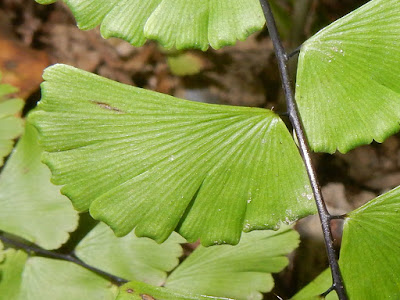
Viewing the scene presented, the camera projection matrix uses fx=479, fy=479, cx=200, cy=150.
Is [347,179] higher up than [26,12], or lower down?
lower down

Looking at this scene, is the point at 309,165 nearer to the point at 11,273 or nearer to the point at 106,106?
the point at 106,106

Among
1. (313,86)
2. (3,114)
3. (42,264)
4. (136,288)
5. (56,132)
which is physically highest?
(313,86)

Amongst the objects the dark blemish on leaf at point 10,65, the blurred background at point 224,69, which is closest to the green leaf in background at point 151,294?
the blurred background at point 224,69

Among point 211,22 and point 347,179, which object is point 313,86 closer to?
point 211,22

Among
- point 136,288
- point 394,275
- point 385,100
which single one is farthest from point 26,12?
point 394,275

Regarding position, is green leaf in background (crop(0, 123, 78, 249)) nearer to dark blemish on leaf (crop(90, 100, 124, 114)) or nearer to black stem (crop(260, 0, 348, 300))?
dark blemish on leaf (crop(90, 100, 124, 114))

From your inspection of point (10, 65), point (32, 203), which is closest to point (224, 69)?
point (10, 65)
